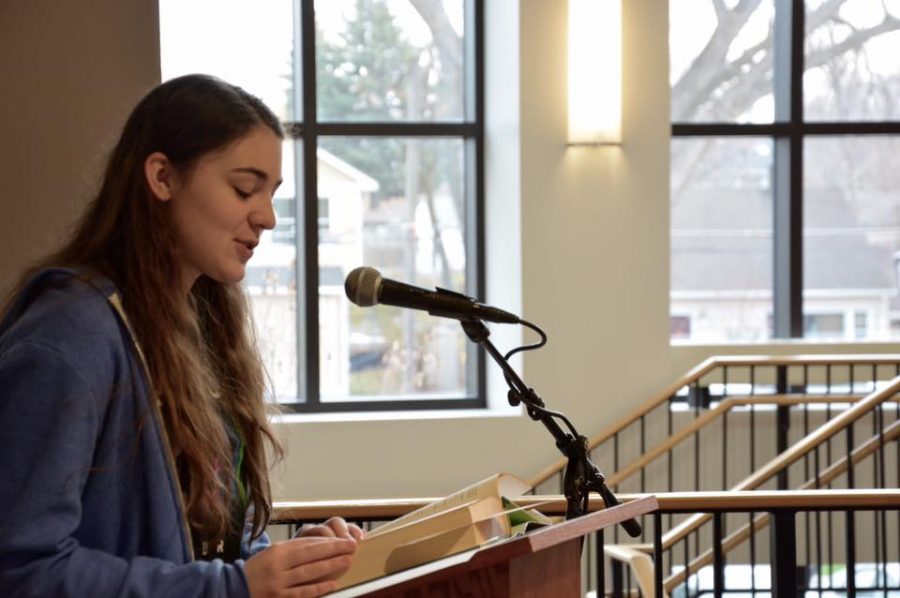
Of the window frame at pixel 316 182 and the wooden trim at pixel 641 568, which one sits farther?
the window frame at pixel 316 182

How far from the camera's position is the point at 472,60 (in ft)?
20.8

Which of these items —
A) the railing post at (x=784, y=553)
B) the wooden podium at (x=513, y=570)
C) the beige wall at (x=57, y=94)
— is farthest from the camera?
the beige wall at (x=57, y=94)

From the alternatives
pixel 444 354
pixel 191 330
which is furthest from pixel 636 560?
pixel 191 330

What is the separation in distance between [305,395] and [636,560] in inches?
86.3

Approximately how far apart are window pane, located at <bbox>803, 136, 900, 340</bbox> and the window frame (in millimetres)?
1792

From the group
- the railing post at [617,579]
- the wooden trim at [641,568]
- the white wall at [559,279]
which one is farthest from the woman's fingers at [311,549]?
the white wall at [559,279]

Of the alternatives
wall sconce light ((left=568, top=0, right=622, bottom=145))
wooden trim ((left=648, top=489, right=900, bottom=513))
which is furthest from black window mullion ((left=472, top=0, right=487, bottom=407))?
wooden trim ((left=648, top=489, right=900, bottom=513))

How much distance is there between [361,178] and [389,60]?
0.63 metres

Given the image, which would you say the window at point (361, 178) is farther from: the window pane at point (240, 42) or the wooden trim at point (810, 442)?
the wooden trim at point (810, 442)

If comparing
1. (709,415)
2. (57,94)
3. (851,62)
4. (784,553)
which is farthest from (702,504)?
(851,62)

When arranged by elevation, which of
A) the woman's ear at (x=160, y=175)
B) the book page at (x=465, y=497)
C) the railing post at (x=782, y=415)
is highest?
the woman's ear at (x=160, y=175)

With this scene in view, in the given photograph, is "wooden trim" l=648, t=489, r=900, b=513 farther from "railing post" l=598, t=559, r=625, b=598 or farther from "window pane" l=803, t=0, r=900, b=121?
"window pane" l=803, t=0, r=900, b=121

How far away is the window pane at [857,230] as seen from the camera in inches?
256

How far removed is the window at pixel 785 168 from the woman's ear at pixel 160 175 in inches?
200
